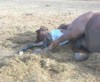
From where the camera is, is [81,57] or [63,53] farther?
[63,53]

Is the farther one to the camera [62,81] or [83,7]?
[83,7]

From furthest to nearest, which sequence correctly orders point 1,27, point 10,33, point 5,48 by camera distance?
point 1,27
point 10,33
point 5,48

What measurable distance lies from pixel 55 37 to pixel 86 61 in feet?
3.83

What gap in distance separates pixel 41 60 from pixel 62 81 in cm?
74

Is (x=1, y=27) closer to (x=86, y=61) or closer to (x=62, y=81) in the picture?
(x=86, y=61)

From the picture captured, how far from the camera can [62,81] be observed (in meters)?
5.80

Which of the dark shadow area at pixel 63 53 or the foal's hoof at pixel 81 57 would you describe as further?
the foal's hoof at pixel 81 57

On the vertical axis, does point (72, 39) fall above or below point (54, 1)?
above

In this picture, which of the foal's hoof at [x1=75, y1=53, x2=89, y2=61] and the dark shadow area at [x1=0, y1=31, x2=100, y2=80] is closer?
the dark shadow area at [x1=0, y1=31, x2=100, y2=80]

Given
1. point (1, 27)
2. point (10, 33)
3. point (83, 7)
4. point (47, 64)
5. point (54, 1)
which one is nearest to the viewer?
point (47, 64)

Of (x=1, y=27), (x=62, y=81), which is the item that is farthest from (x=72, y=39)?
(x=1, y=27)

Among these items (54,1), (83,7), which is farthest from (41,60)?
(54,1)

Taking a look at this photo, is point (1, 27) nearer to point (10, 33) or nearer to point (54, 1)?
point (10, 33)

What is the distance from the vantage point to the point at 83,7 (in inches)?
555
